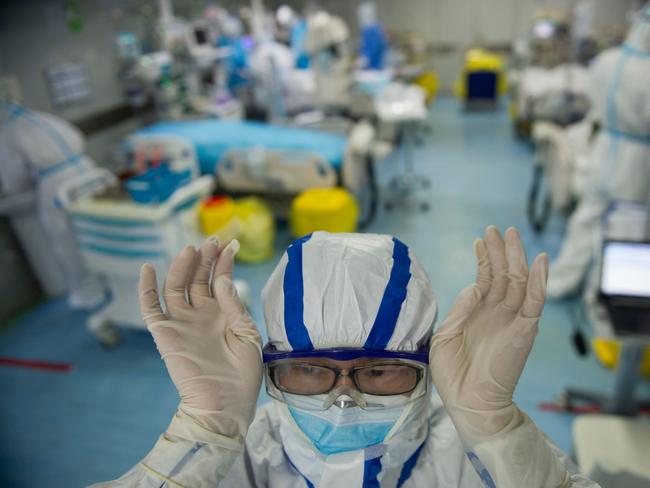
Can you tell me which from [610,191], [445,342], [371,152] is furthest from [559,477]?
[371,152]

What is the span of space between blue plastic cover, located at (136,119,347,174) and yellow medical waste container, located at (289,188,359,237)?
0.34 m

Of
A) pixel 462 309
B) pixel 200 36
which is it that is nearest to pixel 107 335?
pixel 462 309

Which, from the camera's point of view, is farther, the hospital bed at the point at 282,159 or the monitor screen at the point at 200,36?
the monitor screen at the point at 200,36

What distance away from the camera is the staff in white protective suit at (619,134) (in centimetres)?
261

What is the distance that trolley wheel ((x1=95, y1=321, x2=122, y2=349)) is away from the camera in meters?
3.21

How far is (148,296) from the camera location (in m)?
0.98

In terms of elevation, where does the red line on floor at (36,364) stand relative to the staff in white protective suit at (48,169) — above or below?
below

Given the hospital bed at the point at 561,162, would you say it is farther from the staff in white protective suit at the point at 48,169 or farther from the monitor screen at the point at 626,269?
the staff in white protective suit at the point at 48,169

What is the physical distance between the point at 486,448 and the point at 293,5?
8.04 meters

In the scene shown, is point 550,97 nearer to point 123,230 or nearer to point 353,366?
point 123,230

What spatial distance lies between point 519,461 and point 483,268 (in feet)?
1.20

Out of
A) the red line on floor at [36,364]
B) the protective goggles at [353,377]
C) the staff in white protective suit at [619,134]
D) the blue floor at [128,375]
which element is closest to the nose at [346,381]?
the protective goggles at [353,377]

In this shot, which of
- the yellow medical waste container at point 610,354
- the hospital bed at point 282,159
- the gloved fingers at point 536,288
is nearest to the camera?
the gloved fingers at point 536,288

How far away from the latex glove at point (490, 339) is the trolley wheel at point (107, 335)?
2771mm
